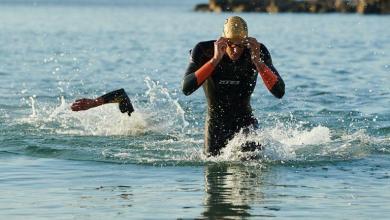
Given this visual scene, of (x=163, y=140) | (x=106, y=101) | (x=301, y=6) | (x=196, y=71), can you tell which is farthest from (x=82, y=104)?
Result: (x=301, y=6)

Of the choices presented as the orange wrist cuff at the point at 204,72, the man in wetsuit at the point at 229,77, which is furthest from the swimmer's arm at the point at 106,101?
the orange wrist cuff at the point at 204,72

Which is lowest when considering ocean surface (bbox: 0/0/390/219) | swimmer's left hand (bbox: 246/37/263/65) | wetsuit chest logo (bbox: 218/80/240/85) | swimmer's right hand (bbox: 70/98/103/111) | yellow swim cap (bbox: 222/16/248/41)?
ocean surface (bbox: 0/0/390/219)

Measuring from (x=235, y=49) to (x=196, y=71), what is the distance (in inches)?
22.7

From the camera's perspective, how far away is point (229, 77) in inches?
498

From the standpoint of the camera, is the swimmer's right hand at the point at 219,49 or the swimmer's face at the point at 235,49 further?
the swimmer's face at the point at 235,49

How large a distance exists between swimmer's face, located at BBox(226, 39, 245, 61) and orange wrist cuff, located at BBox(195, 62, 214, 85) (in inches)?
Result: 19.4

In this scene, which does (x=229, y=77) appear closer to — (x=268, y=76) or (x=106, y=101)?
(x=268, y=76)

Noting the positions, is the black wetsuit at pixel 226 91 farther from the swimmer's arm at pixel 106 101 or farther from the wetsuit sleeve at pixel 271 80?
the swimmer's arm at pixel 106 101

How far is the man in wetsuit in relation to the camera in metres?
12.0

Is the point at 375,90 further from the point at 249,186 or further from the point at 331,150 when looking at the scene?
the point at 249,186

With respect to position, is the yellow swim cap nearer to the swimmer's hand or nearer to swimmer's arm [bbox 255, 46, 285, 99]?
the swimmer's hand

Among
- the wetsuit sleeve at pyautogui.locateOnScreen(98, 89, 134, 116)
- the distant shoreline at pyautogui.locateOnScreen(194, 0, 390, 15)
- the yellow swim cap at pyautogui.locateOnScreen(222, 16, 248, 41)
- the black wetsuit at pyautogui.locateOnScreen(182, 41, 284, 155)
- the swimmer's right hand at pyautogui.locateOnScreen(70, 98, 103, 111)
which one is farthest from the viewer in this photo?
the distant shoreline at pyautogui.locateOnScreen(194, 0, 390, 15)

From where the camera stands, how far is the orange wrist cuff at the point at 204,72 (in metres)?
12.0

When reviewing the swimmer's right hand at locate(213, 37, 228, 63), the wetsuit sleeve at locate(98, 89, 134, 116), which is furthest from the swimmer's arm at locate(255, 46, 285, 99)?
the wetsuit sleeve at locate(98, 89, 134, 116)
